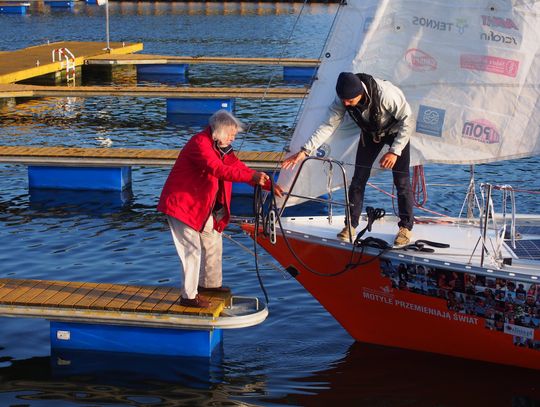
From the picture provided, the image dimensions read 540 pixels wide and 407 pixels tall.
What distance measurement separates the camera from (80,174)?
21.4 m

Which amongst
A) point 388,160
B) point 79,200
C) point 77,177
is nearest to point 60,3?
point 77,177

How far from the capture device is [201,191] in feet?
35.3

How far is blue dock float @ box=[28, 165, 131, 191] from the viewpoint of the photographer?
70.0ft

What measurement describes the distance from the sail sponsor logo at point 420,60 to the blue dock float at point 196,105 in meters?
20.7

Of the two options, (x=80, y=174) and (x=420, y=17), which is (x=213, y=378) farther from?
(x=80, y=174)

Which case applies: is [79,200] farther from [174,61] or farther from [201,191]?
[174,61]

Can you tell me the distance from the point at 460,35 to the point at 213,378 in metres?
5.04

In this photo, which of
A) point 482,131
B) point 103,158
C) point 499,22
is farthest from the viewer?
point 103,158

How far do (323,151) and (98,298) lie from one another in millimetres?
3227

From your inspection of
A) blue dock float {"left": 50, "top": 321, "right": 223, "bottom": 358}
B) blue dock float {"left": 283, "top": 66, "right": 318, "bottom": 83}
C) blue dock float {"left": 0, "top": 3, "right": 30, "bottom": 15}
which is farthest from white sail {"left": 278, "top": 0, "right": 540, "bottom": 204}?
blue dock float {"left": 0, "top": 3, "right": 30, "bottom": 15}

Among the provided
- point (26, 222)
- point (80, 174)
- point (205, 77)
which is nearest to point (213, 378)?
point (26, 222)

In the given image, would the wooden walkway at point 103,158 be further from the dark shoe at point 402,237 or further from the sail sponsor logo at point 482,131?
the dark shoe at point 402,237

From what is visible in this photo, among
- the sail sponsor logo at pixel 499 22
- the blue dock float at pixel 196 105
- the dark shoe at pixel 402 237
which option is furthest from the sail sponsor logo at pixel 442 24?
the blue dock float at pixel 196 105

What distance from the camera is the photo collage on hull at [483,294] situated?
10.8 m
